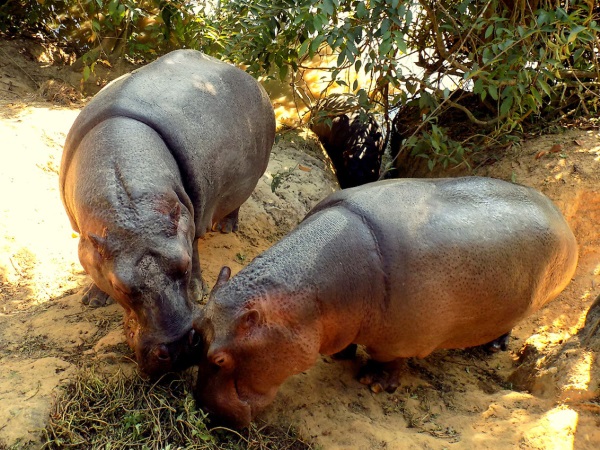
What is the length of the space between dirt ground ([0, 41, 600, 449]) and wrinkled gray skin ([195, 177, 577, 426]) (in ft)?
1.28

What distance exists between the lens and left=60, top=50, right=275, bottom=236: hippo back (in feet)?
15.1

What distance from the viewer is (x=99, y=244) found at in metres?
3.76

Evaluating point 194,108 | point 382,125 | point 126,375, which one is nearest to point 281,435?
point 126,375

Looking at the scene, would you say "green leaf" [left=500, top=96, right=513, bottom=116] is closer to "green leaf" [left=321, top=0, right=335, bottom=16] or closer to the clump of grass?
"green leaf" [left=321, top=0, right=335, bottom=16]

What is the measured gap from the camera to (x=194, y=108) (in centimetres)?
486

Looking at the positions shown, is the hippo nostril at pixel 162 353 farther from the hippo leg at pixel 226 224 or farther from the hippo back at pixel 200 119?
the hippo leg at pixel 226 224

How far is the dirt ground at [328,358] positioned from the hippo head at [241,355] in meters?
0.38

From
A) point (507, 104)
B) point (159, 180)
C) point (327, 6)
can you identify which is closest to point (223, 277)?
point (159, 180)

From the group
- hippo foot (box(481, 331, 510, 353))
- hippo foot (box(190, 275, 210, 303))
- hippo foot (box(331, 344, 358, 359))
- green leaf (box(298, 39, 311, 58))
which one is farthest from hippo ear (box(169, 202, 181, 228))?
hippo foot (box(481, 331, 510, 353))

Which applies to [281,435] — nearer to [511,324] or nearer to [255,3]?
[511,324]

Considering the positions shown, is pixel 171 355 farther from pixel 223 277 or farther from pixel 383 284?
pixel 383 284

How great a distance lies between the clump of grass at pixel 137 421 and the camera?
11.9 ft

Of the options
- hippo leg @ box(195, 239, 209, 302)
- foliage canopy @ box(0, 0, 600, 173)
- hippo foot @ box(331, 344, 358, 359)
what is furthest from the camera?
foliage canopy @ box(0, 0, 600, 173)

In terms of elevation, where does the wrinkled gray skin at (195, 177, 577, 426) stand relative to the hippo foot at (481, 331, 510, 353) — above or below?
above
